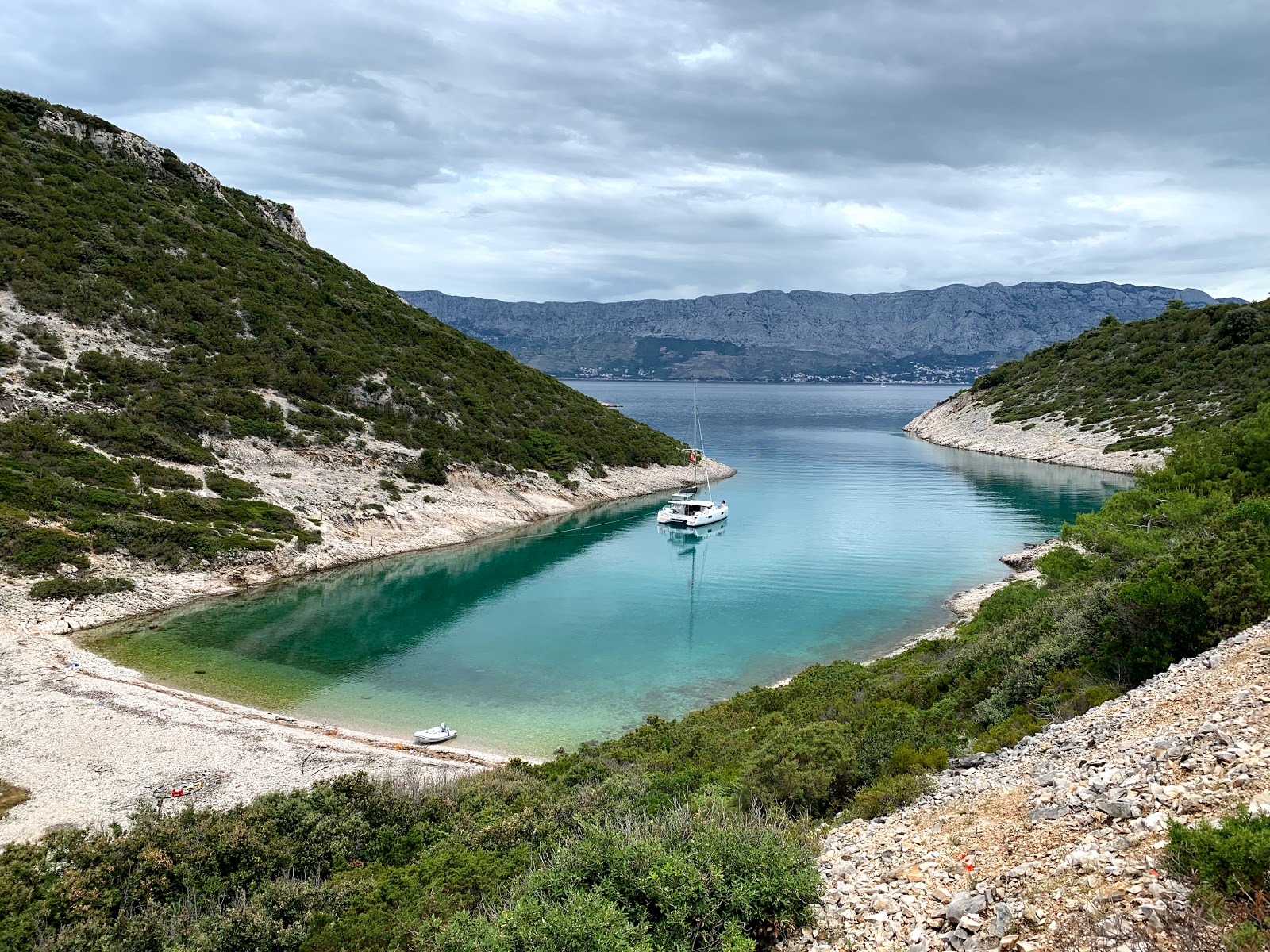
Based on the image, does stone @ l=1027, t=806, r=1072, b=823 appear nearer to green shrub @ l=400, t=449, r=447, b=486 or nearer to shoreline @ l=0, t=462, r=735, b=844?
shoreline @ l=0, t=462, r=735, b=844

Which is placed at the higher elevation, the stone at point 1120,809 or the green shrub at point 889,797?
the stone at point 1120,809

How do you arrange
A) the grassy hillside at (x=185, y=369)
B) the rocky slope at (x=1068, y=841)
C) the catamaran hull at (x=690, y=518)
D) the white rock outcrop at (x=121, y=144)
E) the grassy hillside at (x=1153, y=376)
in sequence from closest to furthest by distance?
the rocky slope at (x=1068, y=841), the grassy hillside at (x=185, y=369), the catamaran hull at (x=690, y=518), the white rock outcrop at (x=121, y=144), the grassy hillside at (x=1153, y=376)

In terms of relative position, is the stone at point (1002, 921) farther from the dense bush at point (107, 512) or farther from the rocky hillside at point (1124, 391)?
the rocky hillside at point (1124, 391)

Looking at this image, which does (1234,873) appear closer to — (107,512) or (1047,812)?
(1047,812)

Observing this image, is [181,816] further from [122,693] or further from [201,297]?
[201,297]

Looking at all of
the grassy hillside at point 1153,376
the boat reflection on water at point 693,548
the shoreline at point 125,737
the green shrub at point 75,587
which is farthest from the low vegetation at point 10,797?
the grassy hillside at point 1153,376

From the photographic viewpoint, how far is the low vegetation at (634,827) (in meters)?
8.22

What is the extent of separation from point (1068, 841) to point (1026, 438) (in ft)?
355

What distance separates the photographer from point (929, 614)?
36125 millimetres

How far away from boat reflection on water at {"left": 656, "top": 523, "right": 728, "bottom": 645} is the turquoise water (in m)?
0.23

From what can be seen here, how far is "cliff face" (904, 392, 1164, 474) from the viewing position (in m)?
82.9

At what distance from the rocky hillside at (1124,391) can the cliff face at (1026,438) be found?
19 centimetres

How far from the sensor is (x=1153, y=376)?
319ft

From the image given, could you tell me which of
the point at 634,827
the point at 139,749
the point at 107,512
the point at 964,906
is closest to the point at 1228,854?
the point at 964,906
